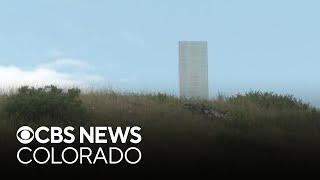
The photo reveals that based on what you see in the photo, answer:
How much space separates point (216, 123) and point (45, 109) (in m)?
4.92

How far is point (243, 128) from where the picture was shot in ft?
59.8

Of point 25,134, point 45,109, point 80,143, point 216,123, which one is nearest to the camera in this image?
point 80,143

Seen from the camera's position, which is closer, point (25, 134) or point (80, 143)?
point (80, 143)

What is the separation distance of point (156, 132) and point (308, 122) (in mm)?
6268

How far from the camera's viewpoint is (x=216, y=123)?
1833 cm

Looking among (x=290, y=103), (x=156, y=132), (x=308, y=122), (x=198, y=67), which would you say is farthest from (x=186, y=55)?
(x=156, y=132)

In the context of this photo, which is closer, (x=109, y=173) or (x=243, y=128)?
(x=109, y=173)

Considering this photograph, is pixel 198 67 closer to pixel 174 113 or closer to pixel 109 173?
pixel 174 113

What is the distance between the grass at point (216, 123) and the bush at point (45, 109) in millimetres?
224

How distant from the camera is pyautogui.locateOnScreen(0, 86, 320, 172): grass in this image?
15.4m

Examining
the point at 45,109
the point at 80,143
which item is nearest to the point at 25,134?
the point at 80,143

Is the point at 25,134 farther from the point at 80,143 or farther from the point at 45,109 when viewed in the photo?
the point at 45,109

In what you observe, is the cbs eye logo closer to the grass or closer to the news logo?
the news logo

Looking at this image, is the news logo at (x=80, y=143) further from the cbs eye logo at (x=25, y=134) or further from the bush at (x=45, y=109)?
the bush at (x=45, y=109)
